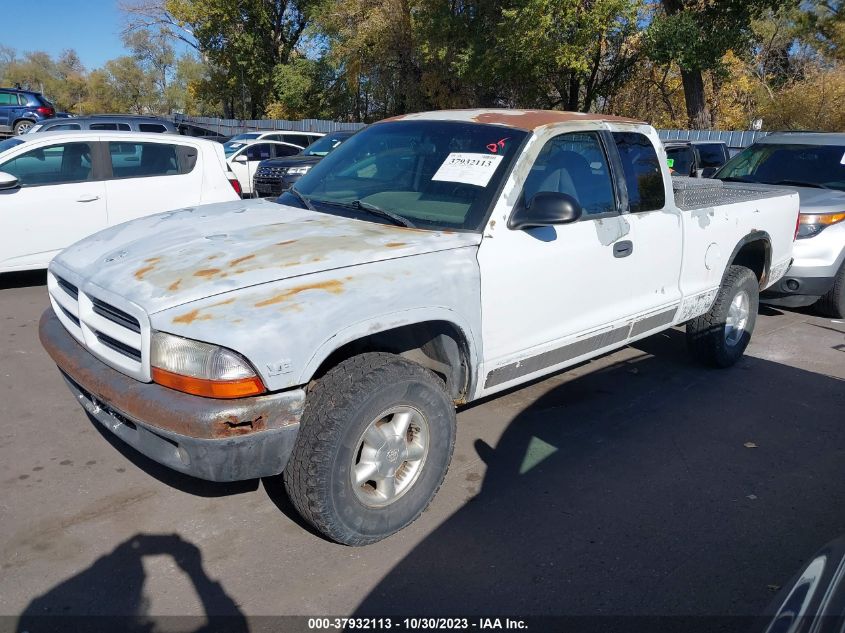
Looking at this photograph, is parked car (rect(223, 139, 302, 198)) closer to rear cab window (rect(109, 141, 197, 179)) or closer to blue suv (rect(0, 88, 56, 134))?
rear cab window (rect(109, 141, 197, 179))

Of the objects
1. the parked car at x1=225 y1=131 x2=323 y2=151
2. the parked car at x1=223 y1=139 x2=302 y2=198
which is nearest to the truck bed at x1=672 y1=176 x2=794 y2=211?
the parked car at x1=223 y1=139 x2=302 y2=198

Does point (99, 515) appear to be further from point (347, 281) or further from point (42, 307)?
point (42, 307)

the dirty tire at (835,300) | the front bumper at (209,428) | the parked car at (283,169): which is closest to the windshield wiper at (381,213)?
the front bumper at (209,428)

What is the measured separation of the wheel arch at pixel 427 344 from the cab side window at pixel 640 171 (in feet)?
5.50

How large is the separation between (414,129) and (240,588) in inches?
108

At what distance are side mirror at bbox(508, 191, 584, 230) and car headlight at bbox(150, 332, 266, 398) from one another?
1.57 metres

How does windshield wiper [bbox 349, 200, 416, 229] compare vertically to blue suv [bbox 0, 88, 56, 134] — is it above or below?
below

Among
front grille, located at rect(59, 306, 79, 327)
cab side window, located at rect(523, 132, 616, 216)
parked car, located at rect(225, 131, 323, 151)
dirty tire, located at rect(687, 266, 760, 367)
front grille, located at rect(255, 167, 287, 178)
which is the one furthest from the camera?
parked car, located at rect(225, 131, 323, 151)

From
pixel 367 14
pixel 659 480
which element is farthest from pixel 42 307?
pixel 367 14

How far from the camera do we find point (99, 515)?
332cm

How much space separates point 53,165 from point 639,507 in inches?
260

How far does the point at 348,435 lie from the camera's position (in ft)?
9.38

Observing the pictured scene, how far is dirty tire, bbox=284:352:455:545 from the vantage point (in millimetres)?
2824

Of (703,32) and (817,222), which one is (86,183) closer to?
(817,222)
